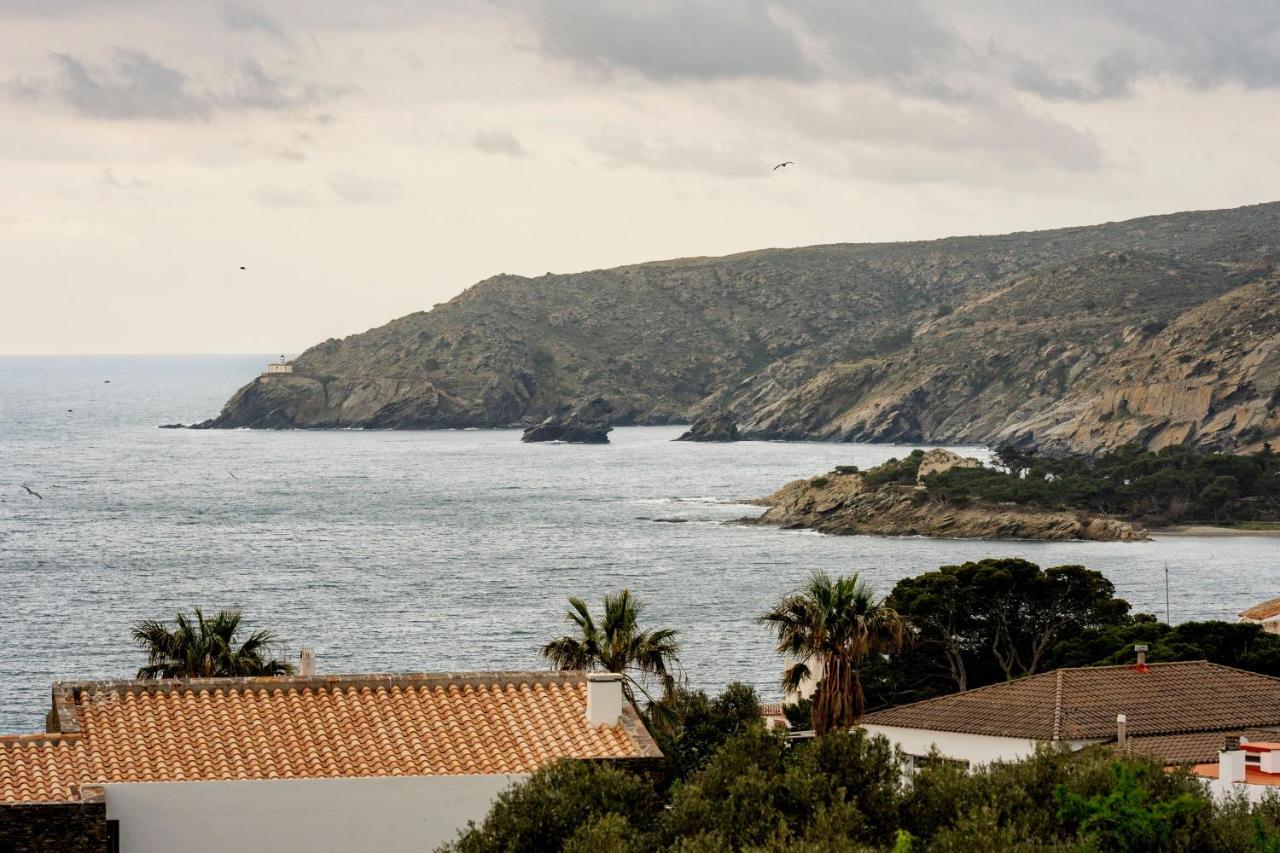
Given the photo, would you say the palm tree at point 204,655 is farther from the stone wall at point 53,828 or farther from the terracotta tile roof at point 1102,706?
the stone wall at point 53,828

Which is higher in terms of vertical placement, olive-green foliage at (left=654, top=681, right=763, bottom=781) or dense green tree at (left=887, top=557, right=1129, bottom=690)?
dense green tree at (left=887, top=557, right=1129, bottom=690)

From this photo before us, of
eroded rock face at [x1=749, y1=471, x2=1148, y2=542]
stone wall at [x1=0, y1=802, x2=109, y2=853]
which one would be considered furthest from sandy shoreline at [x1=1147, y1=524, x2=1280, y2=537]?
stone wall at [x1=0, y1=802, x2=109, y2=853]

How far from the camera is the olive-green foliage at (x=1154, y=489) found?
161650 mm

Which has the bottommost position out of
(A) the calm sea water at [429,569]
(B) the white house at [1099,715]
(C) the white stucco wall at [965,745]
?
(A) the calm sea water at [429,569]

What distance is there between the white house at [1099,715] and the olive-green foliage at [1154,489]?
11947 centimetres

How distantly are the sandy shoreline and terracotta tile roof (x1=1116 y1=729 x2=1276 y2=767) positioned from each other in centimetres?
12377

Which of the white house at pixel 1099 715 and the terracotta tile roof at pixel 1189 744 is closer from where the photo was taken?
the terracotta tile roof at pixel 1189 744

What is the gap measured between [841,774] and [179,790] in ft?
26.2

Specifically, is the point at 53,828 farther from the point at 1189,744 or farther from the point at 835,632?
the point at 835,632

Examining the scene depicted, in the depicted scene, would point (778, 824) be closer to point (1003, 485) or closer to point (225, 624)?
point (225, 624)

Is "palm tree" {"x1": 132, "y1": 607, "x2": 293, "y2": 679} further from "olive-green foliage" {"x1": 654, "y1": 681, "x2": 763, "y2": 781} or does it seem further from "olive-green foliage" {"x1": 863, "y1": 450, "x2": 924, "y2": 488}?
"olive-green foliage" {"x1": 863, "y1": 450, "x2": 924, "y2": 488}

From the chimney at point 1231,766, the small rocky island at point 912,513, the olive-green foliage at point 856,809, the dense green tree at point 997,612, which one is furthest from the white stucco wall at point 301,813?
the small rocky island at point 912,513

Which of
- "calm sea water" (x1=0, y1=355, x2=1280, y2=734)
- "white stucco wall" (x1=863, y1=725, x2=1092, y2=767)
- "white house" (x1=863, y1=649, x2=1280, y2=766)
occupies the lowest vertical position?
"calm sea water" (x1=0, y1=355, x2=1280, y2=734)

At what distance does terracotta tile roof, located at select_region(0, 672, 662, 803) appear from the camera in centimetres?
2325
